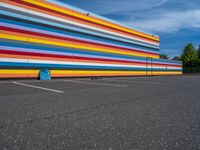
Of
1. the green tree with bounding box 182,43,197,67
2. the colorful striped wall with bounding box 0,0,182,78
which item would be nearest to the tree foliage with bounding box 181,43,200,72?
the green tree with bounding box 182,43,197,67

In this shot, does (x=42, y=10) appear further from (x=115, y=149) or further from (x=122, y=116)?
(x=115, y=149)

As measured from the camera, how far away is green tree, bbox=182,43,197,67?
51.4m

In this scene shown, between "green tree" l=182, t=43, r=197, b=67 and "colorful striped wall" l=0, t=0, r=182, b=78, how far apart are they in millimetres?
35342

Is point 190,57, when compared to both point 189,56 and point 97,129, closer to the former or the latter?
point 189,56

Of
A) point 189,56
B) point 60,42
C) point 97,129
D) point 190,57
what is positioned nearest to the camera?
point 97,129

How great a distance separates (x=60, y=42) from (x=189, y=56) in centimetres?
4851

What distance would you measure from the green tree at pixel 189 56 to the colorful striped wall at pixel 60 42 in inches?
1391

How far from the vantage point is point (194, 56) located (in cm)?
5269

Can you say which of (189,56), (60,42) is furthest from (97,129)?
(189,56)

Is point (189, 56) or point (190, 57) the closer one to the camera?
point (190, 57)

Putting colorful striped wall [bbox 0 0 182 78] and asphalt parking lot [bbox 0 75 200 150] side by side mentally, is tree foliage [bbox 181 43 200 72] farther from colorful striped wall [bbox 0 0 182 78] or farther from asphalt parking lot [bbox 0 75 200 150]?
asphalt parking lot [bbox 0 75 200 150]

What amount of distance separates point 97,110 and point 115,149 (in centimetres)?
141

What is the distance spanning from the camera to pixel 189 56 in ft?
174

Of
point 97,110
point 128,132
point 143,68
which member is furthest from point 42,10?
point 143,68
